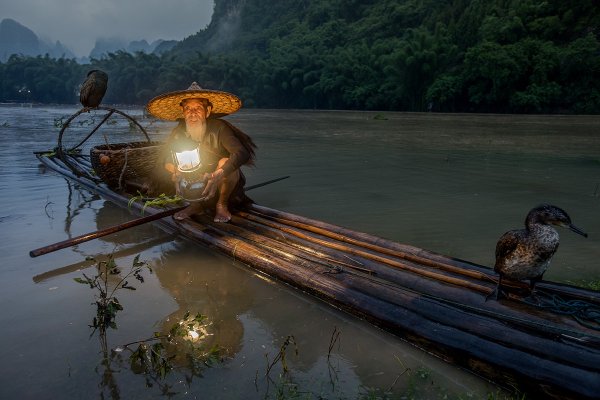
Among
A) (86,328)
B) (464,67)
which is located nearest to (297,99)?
(464,67)

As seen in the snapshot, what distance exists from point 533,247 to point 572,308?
0.40 m

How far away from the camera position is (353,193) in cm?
704

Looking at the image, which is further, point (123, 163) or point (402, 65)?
point (402, 65)

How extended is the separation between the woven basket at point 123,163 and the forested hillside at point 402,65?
42127mm

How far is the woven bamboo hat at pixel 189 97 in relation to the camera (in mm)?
4480

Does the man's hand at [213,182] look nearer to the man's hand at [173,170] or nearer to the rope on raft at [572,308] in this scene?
the man's hand at [173,170]

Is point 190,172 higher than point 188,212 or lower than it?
higher

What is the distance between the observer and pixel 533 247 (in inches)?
101

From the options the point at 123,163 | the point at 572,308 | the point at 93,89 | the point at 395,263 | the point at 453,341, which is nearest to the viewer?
the point at 453,341

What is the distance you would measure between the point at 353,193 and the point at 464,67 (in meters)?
46.2

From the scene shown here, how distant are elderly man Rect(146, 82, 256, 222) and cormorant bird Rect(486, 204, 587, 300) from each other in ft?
9.30

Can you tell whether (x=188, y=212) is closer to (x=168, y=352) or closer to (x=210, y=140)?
(x=210, y=140)

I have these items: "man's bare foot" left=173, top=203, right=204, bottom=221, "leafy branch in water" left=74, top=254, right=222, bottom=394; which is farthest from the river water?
"man's bare foot" left=173, top=203, right=204, bottom=221

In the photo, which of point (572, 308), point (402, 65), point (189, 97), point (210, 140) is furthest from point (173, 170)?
point (402, 65)
